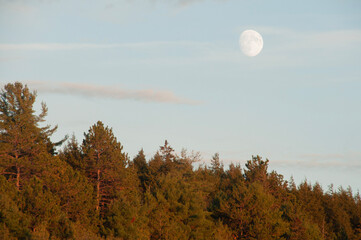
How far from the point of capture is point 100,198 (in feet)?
238

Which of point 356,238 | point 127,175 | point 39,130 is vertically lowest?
point 356,238

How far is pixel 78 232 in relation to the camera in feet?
194

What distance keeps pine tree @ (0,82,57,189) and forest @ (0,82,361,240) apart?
0.44ft

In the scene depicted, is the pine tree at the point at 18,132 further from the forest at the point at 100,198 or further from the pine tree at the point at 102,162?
the pine tree at the point at 102,162

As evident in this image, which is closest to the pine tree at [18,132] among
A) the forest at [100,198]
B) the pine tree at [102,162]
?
the forest at [100,198]

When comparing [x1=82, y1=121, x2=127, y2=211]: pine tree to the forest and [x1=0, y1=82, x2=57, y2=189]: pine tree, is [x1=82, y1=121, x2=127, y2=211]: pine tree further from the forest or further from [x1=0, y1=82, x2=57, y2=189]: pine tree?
[x1=0, y1=82, x2=57, y2=189]: pine tree

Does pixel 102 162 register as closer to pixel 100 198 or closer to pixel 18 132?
pixel 100 198

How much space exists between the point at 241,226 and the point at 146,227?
2043 cm

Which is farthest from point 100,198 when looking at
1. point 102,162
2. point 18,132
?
point 18,132

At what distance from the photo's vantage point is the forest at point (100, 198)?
2277 inches

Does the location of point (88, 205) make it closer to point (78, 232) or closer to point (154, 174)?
point (78, 232)

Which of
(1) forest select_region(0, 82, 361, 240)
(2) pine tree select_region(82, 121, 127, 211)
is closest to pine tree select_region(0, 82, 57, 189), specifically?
(1) forest select_region(0, 82, 361, 240)

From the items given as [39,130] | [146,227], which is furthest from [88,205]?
[39,130]

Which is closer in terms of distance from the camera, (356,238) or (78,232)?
(78,232)
